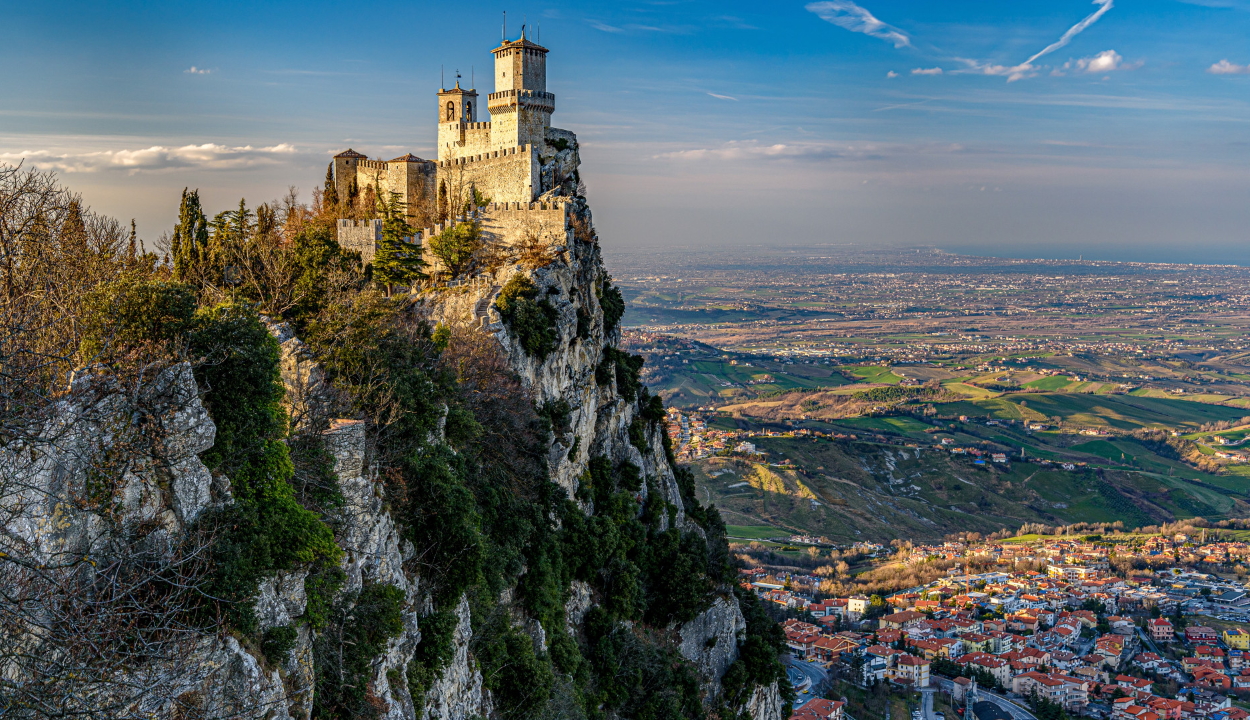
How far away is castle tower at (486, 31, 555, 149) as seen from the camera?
1437 inches

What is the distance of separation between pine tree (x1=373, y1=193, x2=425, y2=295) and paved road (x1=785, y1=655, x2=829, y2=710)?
32925 mm

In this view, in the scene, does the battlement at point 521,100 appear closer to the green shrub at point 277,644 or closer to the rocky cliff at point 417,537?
the rocky cliff at point 417,537

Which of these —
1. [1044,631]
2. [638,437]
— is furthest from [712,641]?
[1044,631]

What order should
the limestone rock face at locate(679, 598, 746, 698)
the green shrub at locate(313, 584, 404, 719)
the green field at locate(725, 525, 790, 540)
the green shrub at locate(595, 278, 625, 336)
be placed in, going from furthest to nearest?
1. the green field at locate(725, 525, 790, 540)
2. the green shrub at locate(595, 278, 625, 336)
3. the limestone rock face at locate(679, 598, 746, 698)
4. the green shrub at locate(313, 584, 404, 719)

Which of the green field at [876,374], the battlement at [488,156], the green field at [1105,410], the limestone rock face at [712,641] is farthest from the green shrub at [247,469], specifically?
the green field at [876,374]

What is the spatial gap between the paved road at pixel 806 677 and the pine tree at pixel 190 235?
38367 millimetres

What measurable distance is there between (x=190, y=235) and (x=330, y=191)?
33.6 ft

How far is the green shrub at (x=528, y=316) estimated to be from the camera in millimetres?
28203

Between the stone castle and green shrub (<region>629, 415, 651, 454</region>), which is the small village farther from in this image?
the stone castle

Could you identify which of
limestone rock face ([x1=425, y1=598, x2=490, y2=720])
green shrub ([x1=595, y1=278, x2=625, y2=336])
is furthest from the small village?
limestone rock face ([x1=425, y1=598, x2=490, y2=720])

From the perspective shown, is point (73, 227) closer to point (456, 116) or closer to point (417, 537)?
point (417, 537)

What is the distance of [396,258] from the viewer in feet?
108

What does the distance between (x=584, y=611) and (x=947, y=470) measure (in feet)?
294

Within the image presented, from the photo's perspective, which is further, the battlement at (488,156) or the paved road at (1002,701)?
the paved road at (1002,701)
